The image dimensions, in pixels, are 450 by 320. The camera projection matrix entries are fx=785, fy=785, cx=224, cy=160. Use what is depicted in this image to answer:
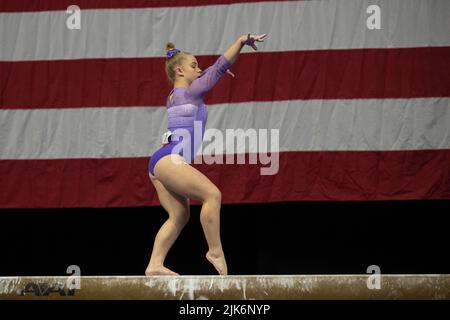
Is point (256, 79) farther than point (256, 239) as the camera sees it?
No

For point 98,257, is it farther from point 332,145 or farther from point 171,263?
point 332,145

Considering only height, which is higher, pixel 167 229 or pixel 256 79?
pixel 256 79

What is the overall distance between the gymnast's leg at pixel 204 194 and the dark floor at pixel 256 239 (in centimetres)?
121

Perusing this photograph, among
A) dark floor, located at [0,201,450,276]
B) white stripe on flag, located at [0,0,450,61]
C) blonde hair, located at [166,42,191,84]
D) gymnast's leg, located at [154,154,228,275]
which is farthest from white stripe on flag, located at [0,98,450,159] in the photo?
gymnast's leg, located at [154,154,228,275]

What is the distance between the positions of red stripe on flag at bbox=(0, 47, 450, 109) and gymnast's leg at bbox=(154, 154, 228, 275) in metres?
1.04

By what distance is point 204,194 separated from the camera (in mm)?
3357

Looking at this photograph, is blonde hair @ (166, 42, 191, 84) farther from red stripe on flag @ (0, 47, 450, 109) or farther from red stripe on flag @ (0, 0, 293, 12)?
red stripe on flag @ (0, 0, 293, 12)

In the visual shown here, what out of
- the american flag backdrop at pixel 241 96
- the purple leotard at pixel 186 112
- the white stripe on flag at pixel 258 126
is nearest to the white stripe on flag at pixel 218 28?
the american flag backdrop at pixel 241 96

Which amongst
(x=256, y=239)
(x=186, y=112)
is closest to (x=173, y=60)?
(x=186, y=112)

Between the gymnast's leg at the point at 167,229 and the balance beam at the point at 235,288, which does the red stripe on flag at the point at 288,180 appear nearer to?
the gymnast's leg at the point at 167,229

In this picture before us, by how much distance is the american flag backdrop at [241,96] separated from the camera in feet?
14.0

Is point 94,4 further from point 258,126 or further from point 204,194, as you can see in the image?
point 204,194

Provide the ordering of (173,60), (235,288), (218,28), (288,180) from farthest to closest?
1. (218,28)
2. (288,180)
3. (173,60)
4. (235,288)

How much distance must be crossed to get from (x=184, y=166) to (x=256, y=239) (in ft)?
4.31
